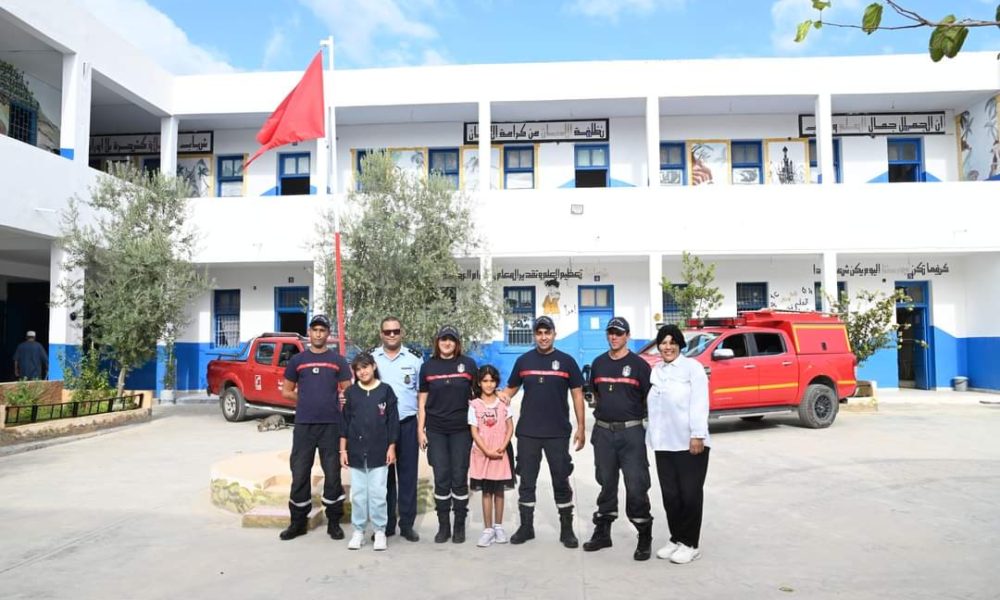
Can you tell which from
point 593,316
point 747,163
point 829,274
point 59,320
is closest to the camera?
point 59,320

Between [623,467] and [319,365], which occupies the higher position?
[319,365]

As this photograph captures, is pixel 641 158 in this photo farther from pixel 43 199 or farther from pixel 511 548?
pixel 511 548

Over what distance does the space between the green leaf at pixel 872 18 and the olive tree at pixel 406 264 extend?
38.1 ft

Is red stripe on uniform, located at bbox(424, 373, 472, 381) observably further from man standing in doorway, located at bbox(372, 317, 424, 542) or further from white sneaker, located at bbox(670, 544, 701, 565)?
white sneaker, located at bbox(670, 544, 701, 565)

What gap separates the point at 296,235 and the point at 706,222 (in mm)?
9922

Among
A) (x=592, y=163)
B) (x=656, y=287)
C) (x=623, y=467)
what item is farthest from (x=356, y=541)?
(x=592, y=163)

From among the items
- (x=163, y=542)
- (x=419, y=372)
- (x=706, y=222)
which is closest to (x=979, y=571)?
(x=419, y=372)

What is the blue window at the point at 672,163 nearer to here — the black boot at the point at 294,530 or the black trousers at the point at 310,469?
the black trousers at the point at 310,469

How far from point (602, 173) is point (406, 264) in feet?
25.7

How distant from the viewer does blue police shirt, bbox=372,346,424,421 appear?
19.9ft

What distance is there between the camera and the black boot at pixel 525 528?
574 centimetres

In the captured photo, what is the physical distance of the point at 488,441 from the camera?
18.9 ft

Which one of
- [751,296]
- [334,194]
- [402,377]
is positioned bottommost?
[402,377]

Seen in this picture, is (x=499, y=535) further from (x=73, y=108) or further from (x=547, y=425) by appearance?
(x=73, y=108)
